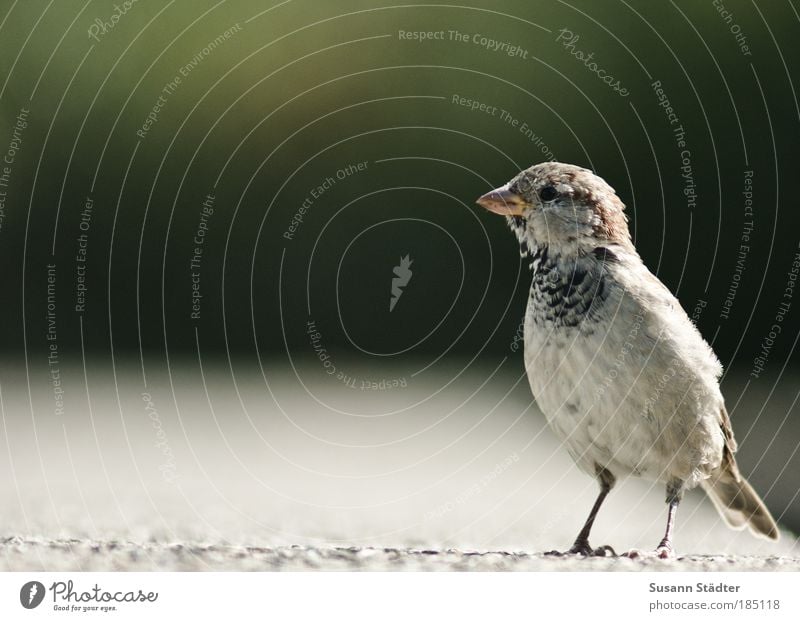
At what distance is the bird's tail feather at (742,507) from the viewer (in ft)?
17.8

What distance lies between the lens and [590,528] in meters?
4.94

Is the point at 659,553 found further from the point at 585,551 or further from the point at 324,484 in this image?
the point at 324,484

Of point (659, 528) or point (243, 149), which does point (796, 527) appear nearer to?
point (659, 528)

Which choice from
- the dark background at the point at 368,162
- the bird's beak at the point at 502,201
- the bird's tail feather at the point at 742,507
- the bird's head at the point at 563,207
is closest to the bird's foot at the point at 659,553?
the bird's tail feather at the point at 742,507

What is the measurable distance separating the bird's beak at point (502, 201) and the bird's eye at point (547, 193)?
9cm

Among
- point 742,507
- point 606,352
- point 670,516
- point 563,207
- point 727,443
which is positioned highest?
point 563,207

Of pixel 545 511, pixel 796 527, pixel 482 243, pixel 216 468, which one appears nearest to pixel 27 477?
pixel 216 468

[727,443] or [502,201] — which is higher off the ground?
[502,201]

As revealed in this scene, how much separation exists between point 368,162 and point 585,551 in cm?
522

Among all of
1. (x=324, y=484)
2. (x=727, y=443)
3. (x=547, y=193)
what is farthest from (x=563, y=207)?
(x=324, y=484)

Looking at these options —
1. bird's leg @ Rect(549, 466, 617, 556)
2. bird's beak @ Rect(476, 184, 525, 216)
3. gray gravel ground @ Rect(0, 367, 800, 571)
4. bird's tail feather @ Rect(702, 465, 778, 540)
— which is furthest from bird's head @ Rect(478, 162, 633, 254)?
bird's tail feather @ Rect(702, 465, 778, 540)

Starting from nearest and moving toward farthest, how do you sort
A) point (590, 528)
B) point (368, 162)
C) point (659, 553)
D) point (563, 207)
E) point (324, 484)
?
point (659, 553)
point (563, 207)
point (590, 528)
point (324, 484)
point (368, 162)

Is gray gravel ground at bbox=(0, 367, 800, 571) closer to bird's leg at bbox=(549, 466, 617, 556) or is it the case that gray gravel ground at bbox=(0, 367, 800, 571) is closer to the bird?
bird's leg at bbox=(549, 466, 617, 556)

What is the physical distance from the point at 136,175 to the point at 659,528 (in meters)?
5.84
